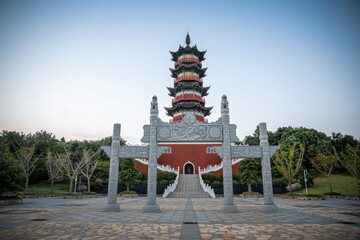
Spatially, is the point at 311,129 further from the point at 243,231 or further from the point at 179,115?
the point at 243,231

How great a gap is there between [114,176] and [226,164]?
498 cm

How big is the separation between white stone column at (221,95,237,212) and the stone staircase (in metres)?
10.7

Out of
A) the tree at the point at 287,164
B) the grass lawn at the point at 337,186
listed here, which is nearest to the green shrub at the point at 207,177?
the tree at the point at 287,164

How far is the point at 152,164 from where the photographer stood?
895 centimetres

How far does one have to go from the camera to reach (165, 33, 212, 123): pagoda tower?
30.1 meters

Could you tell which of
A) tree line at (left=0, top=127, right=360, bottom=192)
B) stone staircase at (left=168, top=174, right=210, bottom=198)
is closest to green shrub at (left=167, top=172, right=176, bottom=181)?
tree line at (left=0, top=127, right=360, bottom=192)

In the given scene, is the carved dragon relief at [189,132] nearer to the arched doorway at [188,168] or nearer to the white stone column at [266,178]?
the white stone column at [266,178]

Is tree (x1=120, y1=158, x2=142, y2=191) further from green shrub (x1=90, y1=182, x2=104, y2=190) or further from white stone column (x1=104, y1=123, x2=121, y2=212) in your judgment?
white stone column (x1=104, y1=123, x2=121, y2=212)

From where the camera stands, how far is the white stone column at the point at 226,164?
826 cm

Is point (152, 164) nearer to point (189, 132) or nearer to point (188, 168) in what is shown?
point (189, 132)

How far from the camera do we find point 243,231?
15.4 feet

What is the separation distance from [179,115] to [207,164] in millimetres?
8191

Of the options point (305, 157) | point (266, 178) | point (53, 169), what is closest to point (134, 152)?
point (266, 178)

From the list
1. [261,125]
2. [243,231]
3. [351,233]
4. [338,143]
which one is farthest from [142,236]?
[338,143]
